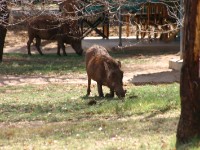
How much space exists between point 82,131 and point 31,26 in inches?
648

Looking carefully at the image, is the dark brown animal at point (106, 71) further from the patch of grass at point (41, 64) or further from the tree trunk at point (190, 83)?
the patch of grass at point (41, 64)

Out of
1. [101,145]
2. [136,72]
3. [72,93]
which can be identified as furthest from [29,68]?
[101,145]

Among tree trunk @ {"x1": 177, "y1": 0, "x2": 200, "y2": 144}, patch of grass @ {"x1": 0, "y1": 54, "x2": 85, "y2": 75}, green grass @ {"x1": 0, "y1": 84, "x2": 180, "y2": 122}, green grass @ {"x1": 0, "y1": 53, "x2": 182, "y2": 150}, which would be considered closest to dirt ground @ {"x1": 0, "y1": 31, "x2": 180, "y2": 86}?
patch of grass @ {"x1": 0, "y1": 54, "x2": 85, "y2": 75}

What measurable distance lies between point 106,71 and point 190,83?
19.6 ft

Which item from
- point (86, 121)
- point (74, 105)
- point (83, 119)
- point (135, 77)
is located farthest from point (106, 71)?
point (135, 77)

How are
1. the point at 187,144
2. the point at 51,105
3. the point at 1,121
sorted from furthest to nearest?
the point at 51,105 → the point at 1,121 → the point at 187,144

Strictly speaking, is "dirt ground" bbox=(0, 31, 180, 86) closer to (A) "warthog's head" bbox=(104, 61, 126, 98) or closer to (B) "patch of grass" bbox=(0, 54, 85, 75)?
(B) "patch of grass" bbox=(0, 54, 85, 75)

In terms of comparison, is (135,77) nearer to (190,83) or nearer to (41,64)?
(41,64)

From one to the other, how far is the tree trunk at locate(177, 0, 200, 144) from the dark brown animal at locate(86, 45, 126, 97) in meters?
5.72

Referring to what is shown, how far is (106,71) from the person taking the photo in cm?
1351

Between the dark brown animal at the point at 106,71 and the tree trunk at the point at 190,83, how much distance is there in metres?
5.72

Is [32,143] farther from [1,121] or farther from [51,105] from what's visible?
[51,105]

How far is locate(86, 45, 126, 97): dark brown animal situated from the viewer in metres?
13.4

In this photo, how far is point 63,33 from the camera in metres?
25.8
